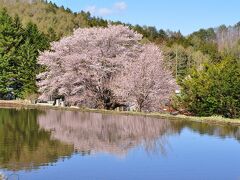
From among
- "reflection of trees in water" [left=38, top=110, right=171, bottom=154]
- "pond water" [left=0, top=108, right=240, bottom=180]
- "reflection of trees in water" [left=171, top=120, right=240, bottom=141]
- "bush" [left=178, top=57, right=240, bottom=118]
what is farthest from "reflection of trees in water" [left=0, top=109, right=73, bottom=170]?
"bush" [left=178, top=57, right=240, bottom=118]

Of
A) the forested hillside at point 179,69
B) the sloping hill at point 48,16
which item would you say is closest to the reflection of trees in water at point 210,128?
the forested hillside at point 179,69

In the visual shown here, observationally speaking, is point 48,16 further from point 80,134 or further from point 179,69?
point 80,134

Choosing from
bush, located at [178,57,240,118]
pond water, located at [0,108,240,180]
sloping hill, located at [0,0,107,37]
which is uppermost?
sloping hill, located at [0,0,107,37]

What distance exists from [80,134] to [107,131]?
7.30ft

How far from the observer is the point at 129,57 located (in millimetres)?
49969

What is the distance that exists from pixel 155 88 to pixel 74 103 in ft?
35.1

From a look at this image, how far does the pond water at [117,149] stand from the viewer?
1741 cm

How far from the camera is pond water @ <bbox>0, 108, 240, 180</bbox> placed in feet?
57.1

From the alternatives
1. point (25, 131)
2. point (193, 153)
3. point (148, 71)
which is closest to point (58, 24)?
point (148, 71)

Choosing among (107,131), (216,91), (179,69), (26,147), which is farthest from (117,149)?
(179,69)

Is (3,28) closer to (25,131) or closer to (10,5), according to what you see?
(25,131)

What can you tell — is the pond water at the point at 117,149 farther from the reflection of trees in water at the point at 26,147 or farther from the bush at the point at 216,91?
the bush at the point at 216,91

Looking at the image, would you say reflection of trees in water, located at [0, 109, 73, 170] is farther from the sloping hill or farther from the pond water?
the sloping hill

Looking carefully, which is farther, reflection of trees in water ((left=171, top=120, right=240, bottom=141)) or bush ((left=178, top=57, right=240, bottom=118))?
bush ((left=178, top=57, right=240, bottom=118))
